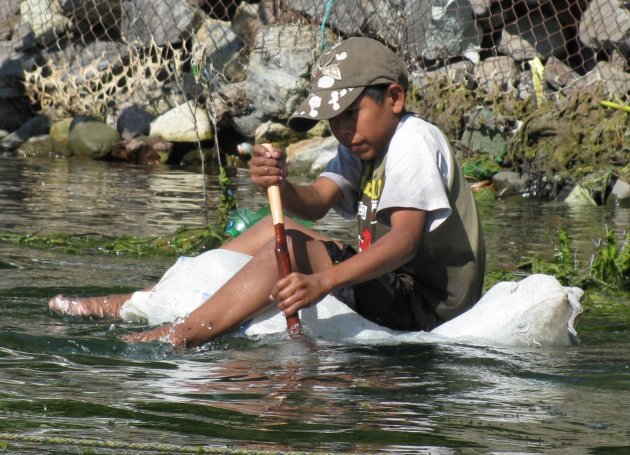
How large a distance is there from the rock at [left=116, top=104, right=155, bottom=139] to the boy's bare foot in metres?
8.15

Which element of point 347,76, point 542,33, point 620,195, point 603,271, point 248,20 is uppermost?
point 248,20

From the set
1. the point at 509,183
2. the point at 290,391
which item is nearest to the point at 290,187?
the point at 290,391

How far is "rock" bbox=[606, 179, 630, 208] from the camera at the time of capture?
30.9 feet

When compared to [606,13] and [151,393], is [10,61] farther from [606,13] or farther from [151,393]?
[151,393]

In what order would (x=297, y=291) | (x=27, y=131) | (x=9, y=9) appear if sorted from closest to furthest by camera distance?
(x=297, y=291) → (x=27, y=131) → (x=9, y=9)

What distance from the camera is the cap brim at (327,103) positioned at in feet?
13.4

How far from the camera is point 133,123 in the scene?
12789 millimetres

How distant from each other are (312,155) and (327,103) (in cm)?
725

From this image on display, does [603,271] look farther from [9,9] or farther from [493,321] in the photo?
[9,9]

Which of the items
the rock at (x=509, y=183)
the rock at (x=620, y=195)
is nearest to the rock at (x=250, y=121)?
the rock at (x=509, y=183)

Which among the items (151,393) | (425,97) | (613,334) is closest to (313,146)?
(425,97)

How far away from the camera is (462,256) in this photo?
4266 millimetres

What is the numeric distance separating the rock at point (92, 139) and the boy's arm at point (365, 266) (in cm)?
886

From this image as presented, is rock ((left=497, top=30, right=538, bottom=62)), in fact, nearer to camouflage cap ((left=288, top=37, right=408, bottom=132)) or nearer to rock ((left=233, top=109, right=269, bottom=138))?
rock ((left=233, top=109, right=269, bottom=138))
